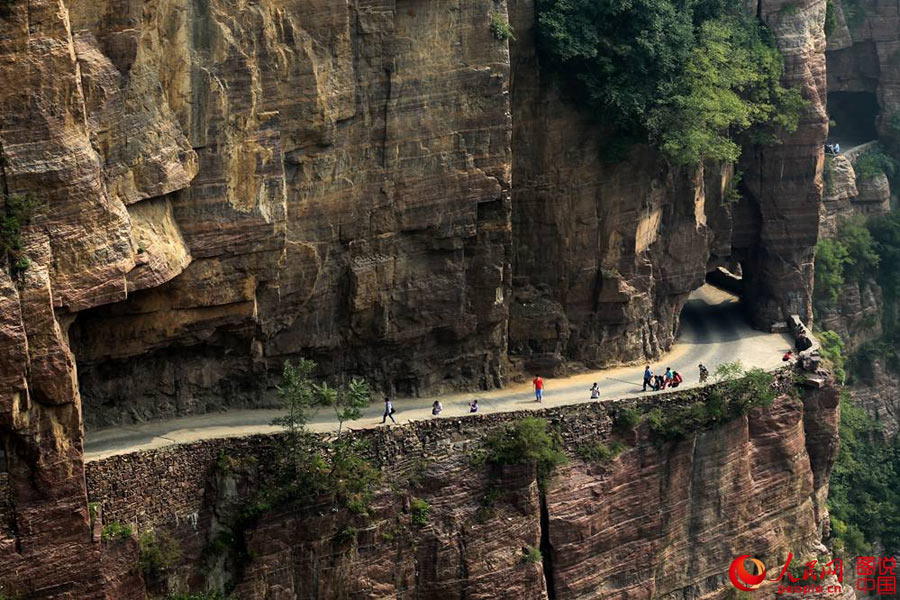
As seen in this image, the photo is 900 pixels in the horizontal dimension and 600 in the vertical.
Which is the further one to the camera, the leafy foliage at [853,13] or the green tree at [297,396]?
the leafy foliage at [853,13]

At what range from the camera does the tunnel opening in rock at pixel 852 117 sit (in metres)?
84.1

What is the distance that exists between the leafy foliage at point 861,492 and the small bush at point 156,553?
3049 centimetres

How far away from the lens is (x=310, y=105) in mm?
48938

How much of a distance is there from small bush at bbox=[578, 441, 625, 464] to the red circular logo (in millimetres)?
7593

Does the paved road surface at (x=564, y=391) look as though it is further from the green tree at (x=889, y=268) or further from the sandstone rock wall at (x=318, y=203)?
the green tree at (x=889, y=268)

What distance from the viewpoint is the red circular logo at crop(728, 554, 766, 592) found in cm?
5972

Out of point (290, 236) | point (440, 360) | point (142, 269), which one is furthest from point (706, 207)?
point (142, 269)

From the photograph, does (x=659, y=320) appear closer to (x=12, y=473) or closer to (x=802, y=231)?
(x=802, y=231)

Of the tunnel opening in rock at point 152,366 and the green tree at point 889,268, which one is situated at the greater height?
the tunnel opening in rock at point 152,366

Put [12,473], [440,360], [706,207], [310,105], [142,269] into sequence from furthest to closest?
[706,207], [440,360], [310,105], [142,269], [12,473]

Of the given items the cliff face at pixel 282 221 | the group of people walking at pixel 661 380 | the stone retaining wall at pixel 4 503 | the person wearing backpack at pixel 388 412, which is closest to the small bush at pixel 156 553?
the cliff face at pixel 282 221

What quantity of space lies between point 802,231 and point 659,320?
784cm

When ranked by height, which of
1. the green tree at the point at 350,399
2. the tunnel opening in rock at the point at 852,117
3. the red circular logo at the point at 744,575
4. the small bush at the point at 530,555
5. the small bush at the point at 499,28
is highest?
the small bush at the point at 499,28

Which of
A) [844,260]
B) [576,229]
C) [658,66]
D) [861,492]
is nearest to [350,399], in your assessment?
[576,229]
